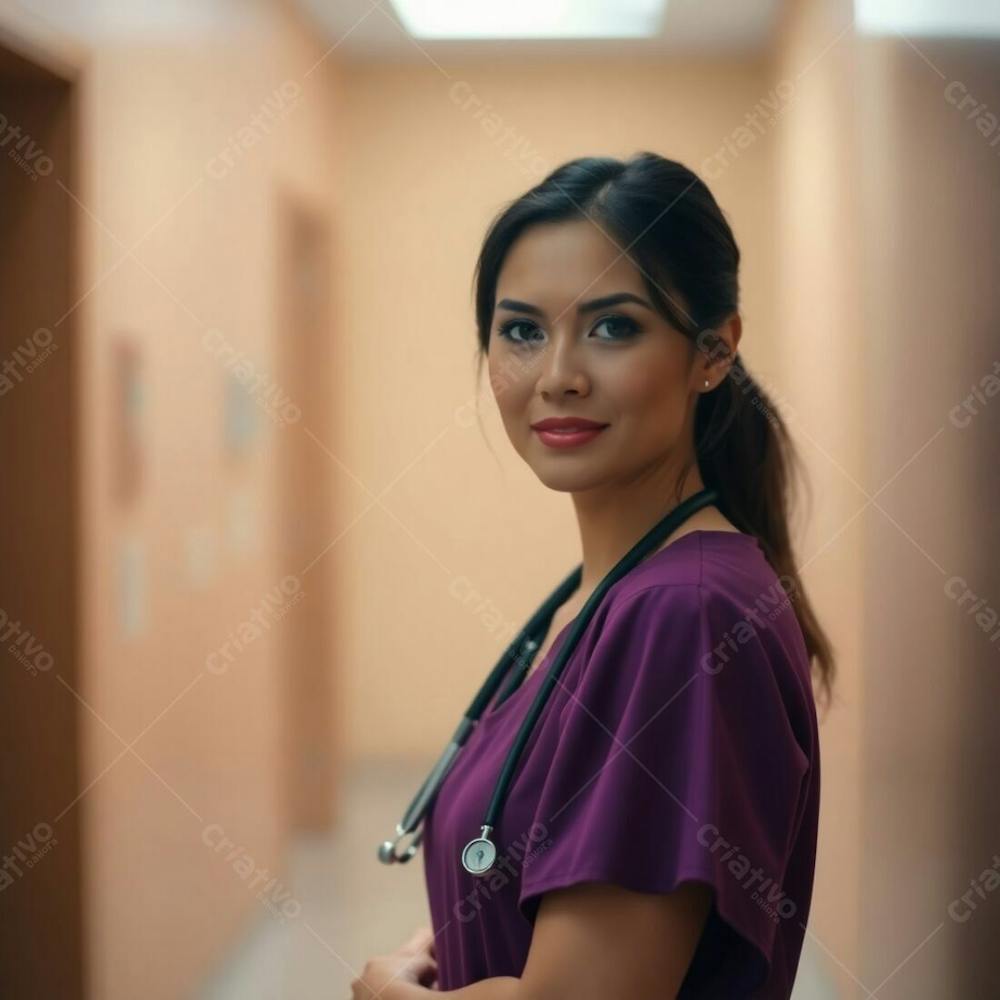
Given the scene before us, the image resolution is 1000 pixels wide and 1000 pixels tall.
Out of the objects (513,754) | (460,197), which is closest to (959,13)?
(460,197)

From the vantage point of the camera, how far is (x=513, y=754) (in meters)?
0.92

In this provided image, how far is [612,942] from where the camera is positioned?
0.79 meters

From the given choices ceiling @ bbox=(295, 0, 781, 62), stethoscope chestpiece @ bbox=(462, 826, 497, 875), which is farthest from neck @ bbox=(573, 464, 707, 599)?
ceiling @ bbox=(295, 0, 781, 62)

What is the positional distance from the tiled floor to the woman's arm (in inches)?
53.8

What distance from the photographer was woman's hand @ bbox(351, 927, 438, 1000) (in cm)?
105

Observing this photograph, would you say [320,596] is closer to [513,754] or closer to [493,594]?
[493,594]

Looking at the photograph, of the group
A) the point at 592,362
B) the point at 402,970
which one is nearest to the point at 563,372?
the point at 592,362

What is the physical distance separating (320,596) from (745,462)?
1.27m

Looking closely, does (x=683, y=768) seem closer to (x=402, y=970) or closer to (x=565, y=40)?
(x=402, y=970)

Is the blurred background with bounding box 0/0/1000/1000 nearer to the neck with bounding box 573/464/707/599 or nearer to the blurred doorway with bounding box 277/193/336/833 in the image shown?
the blurred doorway with bounding box 277/193/336/833

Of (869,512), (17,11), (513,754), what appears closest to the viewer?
(513,754)

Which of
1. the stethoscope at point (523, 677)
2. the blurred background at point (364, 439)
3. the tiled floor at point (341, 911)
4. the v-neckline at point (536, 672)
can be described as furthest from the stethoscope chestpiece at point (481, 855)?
the tiled floor at point (341, 911)

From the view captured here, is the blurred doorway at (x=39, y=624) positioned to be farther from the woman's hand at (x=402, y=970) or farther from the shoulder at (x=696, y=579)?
the shoulder at (x=696, y=579)

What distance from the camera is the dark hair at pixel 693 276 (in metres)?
0.94
